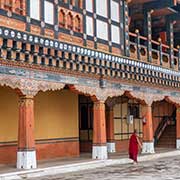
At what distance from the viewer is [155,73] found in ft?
68.4

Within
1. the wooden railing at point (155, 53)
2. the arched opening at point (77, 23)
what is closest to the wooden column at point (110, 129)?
the wooden railing at point (155, 53)

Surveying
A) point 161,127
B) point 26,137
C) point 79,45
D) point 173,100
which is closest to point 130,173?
point 26,137

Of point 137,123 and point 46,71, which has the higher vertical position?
point 46,71

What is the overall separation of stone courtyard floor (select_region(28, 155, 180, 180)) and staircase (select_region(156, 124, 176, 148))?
27.5ft

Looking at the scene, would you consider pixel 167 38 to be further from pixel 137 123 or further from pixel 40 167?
pixel 40 167

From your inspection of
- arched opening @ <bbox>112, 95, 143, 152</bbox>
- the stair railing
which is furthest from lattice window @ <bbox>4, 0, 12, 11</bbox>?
the stair railing

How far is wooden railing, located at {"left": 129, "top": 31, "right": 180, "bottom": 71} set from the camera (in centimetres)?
1984

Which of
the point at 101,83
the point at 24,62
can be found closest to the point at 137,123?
the point at 101,83

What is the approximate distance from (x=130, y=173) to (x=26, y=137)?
11.4 ft

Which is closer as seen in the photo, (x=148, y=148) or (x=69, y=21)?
(x=69, y=21)

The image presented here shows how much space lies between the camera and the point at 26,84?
1422 cm

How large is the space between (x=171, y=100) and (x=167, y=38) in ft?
10.4

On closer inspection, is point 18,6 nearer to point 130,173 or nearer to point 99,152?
point 130,173

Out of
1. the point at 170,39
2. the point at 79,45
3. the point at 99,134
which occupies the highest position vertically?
the point at 170,39
